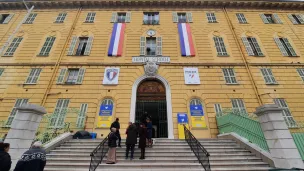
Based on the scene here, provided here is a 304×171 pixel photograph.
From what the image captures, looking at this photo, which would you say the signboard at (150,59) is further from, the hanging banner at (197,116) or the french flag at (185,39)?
the hanging banner at (197,116)

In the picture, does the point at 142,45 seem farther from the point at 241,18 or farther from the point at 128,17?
→ the point at 241,18

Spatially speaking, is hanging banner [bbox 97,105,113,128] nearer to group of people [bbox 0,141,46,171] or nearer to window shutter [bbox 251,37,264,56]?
group of people [bbox 0,141,46,171]

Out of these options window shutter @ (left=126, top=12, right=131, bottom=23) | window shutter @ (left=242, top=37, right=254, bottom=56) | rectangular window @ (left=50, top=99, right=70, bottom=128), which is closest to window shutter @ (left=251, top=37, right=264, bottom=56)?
window shutter @ (left=242, top=37, right=254, bottom=56)

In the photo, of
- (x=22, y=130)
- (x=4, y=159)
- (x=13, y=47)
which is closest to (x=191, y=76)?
(x=22, y=130)

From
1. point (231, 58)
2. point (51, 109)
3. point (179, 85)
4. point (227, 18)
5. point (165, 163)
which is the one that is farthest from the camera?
point (227, 18)

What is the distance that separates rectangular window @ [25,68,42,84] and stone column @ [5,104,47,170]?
7587 mm

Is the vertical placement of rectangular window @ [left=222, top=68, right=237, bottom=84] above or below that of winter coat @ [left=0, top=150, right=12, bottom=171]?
above

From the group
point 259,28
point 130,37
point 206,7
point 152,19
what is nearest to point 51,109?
point 130,37

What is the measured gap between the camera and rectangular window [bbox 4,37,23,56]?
13.2 m

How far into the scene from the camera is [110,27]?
1491 cm

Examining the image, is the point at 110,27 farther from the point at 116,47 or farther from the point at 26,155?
the point at 26,155

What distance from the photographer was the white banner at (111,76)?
39.6 ft

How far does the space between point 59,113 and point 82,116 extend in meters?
1.63

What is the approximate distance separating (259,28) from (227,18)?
317 cm
